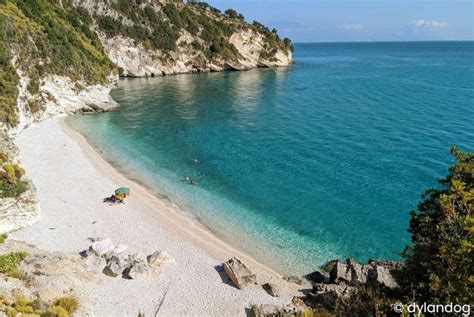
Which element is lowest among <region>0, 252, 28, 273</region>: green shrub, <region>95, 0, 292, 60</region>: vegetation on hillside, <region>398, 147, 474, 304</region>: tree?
<region>0, 252, 28, 273</region>: green shrub

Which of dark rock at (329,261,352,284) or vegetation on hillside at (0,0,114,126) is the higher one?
vegetation on hillside at (0,0,114,126)

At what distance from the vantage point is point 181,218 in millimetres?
27938

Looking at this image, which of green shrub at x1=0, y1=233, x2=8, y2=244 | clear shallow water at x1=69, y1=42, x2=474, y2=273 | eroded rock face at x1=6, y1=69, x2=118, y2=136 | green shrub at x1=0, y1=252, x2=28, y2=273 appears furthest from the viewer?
eroded rock face at x1=6, y1=69, x2=118, y2=136

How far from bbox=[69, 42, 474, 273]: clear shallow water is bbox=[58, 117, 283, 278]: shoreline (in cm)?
68

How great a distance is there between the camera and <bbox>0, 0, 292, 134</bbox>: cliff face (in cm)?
4656

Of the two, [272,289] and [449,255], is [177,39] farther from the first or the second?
[449,255]

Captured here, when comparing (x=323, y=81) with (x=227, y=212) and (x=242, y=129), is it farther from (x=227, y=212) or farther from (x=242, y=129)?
(x=227, y=212)

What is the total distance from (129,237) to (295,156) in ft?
70.2

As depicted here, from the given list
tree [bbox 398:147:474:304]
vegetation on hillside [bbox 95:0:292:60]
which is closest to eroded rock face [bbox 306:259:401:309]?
tree [bbox 398:147:474:304]

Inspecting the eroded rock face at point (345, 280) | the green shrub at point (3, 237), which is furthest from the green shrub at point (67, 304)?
the eroded rock face at point (345, 280)

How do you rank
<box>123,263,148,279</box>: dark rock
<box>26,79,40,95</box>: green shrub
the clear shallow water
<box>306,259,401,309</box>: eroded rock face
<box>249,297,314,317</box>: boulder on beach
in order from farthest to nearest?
<box>26,79,40,95</box>: green shrub < the clear shallow water < <box>123,263,148,279</box>: dark rock < <box>306,259,401,309</box>: eroded rock face < <box>249,297,314,317</box>: boulder on beach

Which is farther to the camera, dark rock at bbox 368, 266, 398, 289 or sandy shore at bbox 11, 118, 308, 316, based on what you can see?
sandy shore at bbox 11, 118, 308, 316

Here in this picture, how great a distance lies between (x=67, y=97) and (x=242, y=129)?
91.3 feet

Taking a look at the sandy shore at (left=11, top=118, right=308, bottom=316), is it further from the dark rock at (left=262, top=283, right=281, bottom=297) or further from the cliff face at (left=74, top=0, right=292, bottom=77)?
the cliff face at (left=74, top=0, right=292, bottom=77)
